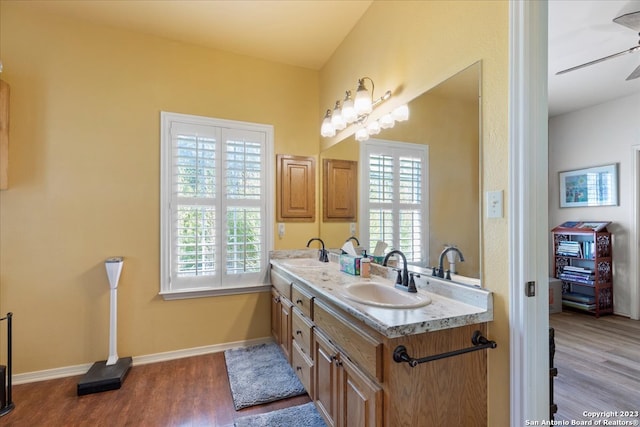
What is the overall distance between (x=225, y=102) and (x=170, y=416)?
8.56 feet

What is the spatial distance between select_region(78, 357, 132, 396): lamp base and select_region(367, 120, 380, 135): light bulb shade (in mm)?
2699

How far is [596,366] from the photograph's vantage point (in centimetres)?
248

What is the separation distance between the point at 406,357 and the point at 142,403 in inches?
77.8

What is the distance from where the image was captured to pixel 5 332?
2305mm

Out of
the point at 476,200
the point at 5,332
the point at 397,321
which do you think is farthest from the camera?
the point at 5,332

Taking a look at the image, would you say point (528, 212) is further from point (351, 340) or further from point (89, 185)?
point (89, 185)

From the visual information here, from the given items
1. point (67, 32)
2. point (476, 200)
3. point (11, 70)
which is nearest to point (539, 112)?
point (476, 200)

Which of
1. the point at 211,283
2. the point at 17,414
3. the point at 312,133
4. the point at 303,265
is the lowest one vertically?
the point at 17,414

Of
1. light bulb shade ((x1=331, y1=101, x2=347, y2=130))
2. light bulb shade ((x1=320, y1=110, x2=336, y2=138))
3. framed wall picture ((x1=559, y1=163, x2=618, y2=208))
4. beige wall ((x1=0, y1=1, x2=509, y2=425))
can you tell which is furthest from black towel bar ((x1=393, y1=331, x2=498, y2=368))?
framed wall picture ((x1=559, y1=163, x2=618, y2=208))

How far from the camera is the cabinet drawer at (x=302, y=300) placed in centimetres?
189

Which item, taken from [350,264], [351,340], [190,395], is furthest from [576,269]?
[190,395]

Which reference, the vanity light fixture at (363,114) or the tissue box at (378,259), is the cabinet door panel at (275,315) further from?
the vanity light fixture at (363,114)

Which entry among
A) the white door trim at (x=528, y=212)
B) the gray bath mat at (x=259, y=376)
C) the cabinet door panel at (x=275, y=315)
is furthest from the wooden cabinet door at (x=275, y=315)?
the white door trim at (x=528, y=212)

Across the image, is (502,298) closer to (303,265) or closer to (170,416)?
(303,265)
